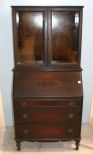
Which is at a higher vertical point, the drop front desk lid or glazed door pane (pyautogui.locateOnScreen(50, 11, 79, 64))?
glazed door pane (pyautogui.locateOnScreen(50, 11, 79, 64))

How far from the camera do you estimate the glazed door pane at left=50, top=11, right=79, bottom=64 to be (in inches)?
98.0

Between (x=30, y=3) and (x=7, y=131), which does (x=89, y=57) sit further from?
(x=7, y=131)

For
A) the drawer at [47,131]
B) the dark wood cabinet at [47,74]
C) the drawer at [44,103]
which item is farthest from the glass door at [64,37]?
the drawer at [47,131]

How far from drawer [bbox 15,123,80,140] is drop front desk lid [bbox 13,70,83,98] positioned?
1.28 feet

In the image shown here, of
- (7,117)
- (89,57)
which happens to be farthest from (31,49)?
(7,117)

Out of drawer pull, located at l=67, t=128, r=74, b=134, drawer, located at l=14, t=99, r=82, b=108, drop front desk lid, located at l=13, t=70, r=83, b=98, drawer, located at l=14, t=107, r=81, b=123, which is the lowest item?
drawer pull, located at l=67, t=128, r=74, b=134

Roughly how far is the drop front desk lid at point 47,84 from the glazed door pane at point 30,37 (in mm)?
169

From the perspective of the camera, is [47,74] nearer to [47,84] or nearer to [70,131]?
[47,84]

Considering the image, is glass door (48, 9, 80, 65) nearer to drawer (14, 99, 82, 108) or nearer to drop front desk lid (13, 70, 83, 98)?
drop front desk lid (13, 70, 83, 98)

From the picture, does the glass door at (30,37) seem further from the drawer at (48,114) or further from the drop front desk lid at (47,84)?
the drawer at (48,114)

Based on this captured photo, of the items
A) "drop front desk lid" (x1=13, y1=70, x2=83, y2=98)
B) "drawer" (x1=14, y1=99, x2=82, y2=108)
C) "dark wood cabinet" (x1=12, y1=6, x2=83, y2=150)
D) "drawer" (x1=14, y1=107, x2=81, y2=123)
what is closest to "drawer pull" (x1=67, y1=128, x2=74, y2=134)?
"dark wood cabinet" (x1=12, y1=6, x2=83, y2=150)

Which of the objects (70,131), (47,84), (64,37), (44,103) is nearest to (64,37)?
(64,37)

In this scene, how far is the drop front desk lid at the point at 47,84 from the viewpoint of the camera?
2.50 m

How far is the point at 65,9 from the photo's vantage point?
95.7 inches
